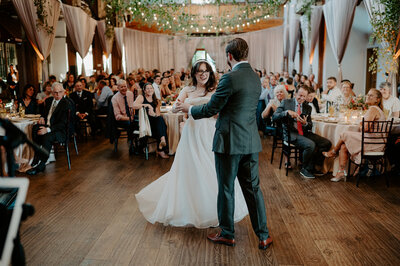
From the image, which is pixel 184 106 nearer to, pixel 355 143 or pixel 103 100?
pixel 355 143

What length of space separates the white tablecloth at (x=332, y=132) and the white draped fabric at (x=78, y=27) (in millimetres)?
7008

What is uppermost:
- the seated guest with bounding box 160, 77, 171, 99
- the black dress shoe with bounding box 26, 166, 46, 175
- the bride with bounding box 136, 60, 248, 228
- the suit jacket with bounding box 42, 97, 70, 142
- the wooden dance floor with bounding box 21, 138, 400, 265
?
the seated guest with bounding box 160, 77, 171, 99

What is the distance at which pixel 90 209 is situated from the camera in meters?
3.80

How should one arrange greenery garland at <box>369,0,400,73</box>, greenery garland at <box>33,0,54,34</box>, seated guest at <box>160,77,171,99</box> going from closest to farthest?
greenery garland at <box>369,0,400,73</box> → greenery garland at <box>33,0,54,34</box> → seated guest at <box>160,77,171,99</box>

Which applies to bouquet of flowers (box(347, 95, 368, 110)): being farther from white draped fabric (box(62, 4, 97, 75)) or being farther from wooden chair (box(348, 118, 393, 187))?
white draped fabric (box(62, 4, 97, 75))

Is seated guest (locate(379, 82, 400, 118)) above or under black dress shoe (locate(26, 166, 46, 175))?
above

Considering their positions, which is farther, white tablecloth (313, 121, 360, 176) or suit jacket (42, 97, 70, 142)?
suit jacket (42, 97, 70, 142)

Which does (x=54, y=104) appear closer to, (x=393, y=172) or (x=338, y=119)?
(x=338, y=119)

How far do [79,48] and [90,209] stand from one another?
7190 mm

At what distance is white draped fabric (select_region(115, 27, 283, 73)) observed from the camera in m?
16.5

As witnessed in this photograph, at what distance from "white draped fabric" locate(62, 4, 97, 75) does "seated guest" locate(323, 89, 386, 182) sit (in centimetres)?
744

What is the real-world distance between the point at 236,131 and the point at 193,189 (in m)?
0.88

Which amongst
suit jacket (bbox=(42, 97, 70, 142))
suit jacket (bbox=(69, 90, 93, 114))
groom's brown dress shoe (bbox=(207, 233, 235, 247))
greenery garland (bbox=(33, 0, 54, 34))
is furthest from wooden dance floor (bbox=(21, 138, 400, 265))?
greenery garland (bbox=(33, 0, 54, 34))

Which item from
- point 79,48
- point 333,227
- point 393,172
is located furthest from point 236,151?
point 79,48
